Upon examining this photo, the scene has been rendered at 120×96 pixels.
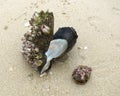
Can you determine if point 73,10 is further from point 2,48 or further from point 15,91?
point 15,91

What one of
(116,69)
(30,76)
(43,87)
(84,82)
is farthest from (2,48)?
(116,69)

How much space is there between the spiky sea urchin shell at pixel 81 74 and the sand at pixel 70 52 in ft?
0.10

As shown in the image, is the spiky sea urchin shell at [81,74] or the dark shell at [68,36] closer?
the spiky sea urchin shell at [81,74]

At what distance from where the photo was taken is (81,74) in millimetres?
1448

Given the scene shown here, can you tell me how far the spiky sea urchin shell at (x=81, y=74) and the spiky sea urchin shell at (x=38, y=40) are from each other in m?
0.19

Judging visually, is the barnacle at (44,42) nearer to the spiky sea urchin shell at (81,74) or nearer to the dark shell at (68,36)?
the dark shell at (68,36)

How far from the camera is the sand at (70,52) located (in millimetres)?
1446

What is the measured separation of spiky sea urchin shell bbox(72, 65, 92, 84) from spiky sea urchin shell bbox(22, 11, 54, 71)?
0.62ft

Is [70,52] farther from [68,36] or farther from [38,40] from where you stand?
[38,40]

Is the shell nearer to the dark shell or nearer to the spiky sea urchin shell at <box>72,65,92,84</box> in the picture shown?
the dark shell

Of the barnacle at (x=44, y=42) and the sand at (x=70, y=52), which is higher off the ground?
the barnacle at (x=44, y=42)

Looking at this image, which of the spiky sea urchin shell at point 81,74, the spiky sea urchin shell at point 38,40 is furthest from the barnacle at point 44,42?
the spiky sea urchin shell at point 81,74

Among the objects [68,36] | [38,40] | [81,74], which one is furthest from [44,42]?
[81,74]

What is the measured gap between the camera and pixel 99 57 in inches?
63.1
